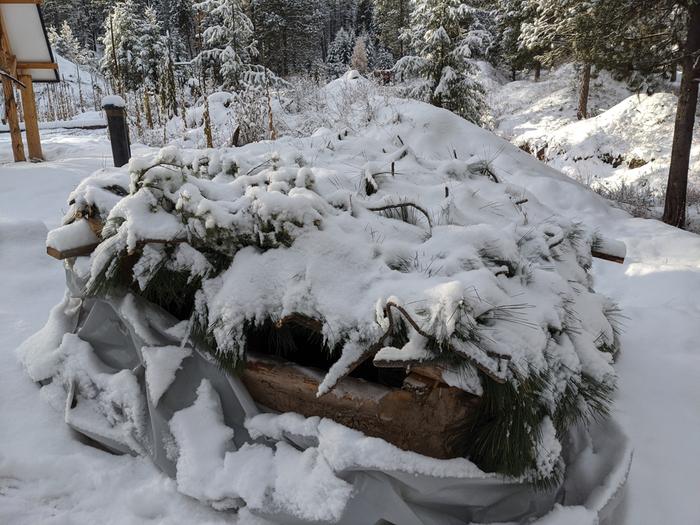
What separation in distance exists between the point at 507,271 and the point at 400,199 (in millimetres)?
526

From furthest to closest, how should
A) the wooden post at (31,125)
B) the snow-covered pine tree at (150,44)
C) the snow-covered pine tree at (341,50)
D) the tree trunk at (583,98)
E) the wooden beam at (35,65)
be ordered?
the snow-covered pine tree at (341,50) < the snow-covered pine tree at (150,44) < the tree trunk at (583,98) < the wooden beam at (35,65) < the wooden post at (31,125)

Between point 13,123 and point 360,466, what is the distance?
678 cm

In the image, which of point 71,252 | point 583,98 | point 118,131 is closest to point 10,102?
point 118,131

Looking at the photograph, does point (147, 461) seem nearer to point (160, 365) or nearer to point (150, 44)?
point (160, 365)

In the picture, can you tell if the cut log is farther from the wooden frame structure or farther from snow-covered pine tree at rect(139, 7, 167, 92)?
snow-covered pine tree at rect(139, 7, 167, 92)

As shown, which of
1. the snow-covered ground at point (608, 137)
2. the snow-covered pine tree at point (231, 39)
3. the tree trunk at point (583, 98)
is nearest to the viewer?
the snow-covered ground at point (608, 137)

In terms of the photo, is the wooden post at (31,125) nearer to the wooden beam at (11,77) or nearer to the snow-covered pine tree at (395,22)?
the wooden beam at (11,77)

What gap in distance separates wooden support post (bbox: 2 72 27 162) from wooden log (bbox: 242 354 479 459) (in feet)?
20.4

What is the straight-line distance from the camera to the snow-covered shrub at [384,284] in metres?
1.20

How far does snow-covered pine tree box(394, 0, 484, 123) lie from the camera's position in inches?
351

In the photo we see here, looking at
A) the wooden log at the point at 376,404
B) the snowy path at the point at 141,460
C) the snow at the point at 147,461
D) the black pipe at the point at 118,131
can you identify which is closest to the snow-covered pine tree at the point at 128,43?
the black pipe at the point at 118,131

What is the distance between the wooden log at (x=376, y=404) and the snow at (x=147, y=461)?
75 millimetres

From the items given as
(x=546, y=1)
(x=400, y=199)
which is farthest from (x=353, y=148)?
(x=546, y=1)

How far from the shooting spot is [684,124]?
19.2 ft
